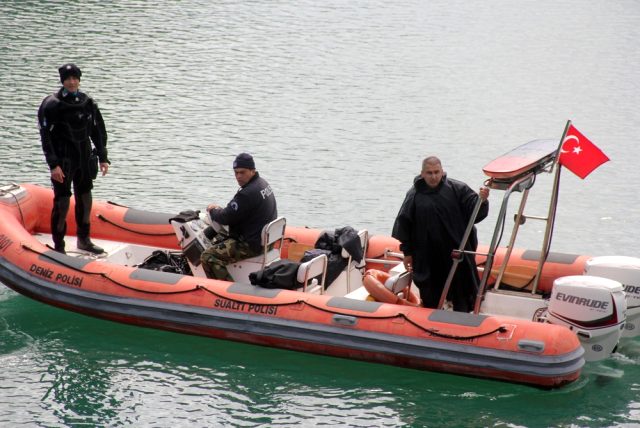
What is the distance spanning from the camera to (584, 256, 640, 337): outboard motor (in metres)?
7.11

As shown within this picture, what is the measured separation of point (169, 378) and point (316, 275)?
1.34m

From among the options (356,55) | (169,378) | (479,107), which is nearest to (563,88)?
(479,107)

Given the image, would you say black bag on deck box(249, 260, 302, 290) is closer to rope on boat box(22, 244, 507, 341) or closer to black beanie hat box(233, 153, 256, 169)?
rope on boat box(22, 244, 507, 341)

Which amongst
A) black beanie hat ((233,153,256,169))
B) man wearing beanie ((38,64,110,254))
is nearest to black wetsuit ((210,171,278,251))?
black beanie hat ((233,153,256,169))

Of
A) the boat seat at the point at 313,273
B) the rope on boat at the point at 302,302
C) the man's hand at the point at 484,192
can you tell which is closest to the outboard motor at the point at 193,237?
the rope on boat at the point at 302,302

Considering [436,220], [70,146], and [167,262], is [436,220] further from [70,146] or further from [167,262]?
[70,146]

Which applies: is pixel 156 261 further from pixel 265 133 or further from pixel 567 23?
pixel 567 23

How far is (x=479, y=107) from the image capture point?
1576 centimetres

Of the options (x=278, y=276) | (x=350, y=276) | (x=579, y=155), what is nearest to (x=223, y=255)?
(x=278, y=276)

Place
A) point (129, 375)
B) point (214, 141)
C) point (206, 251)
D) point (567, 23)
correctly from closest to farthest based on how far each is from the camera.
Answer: point (129, 375), point (206, 251), point (214, 141), point (567, 23)

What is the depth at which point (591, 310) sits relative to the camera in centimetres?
673

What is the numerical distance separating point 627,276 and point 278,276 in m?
2.48

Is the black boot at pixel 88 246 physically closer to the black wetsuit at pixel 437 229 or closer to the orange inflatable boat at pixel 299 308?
the orange inflatable boat at pixel 299 308

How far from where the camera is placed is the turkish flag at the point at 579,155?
22.7 feet
